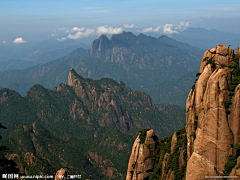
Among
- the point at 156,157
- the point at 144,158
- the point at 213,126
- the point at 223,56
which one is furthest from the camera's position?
the point at 144,158

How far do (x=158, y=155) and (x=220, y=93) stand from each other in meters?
38.0

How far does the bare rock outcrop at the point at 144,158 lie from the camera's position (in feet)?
286

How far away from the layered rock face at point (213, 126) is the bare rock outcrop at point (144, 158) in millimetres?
28856

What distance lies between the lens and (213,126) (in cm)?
5675

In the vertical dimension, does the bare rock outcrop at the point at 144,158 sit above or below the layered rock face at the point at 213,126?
below

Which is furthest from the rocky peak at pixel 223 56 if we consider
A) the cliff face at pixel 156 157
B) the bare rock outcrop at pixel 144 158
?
the bare rock outcrop at pixel 144 158

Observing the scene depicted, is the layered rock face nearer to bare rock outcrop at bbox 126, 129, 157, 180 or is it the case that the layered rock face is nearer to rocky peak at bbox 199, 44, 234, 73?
rocky peak at bbox 199, 44, 234, 73

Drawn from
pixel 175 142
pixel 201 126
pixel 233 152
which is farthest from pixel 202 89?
pixel 175 142

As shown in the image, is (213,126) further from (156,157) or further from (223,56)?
(156,157)

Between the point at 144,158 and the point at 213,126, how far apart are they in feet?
120

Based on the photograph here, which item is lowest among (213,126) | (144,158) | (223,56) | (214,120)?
(144,158)

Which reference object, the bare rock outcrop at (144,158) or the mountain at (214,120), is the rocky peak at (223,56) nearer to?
the mountain at (214,120)

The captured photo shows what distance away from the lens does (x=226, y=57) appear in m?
63.1

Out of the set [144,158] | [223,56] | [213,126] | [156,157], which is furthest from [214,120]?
[144,158]
